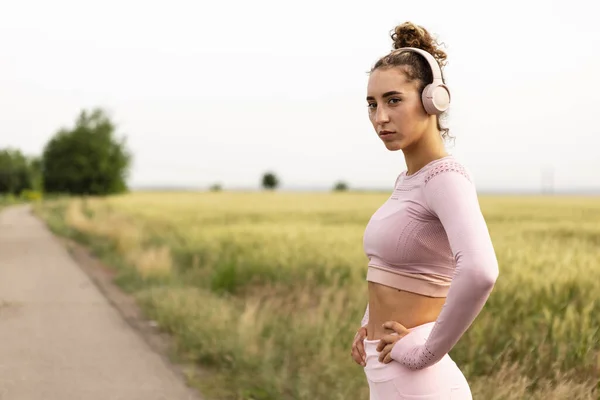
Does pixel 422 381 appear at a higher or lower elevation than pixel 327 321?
higher

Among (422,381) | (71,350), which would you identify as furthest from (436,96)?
(71,350)

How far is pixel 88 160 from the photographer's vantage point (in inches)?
2997

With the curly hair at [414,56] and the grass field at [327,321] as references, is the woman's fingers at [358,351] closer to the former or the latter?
the curly hair at [414,56]

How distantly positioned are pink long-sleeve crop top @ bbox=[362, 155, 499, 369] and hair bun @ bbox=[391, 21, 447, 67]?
431mm

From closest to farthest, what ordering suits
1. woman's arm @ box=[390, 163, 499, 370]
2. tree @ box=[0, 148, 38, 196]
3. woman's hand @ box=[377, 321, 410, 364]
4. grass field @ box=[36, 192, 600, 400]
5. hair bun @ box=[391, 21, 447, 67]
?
woman's arm @ box=[390, 163, 499, 370]
woman's hand @ box=[377, 321, 410, 364]
hair bun @ box=[391, 21, 447, 67]
grass field @ box=[36, 192, 600, 400]
tree @ box=[0, 148, 38, 196]

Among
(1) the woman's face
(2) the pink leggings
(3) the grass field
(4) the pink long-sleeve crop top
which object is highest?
(1) the woman's face

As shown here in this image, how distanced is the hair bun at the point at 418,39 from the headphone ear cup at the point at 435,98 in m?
0.25

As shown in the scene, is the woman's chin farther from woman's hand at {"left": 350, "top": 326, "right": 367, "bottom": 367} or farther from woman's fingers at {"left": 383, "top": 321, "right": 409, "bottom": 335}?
woman's hand at {"left": 350, "top": 326, "right": 367, "bottom": 367}

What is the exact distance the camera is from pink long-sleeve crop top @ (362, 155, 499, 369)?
182 cm

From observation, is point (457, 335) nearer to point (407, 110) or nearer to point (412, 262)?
point (412, 262)

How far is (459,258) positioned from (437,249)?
21 centimetres

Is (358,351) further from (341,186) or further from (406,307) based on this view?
(341,186)

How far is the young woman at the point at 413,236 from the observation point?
77.9 inches

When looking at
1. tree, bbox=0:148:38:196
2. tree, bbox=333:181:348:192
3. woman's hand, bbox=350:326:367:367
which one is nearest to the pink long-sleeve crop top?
woman's hand, bbox=350:326:367:367
